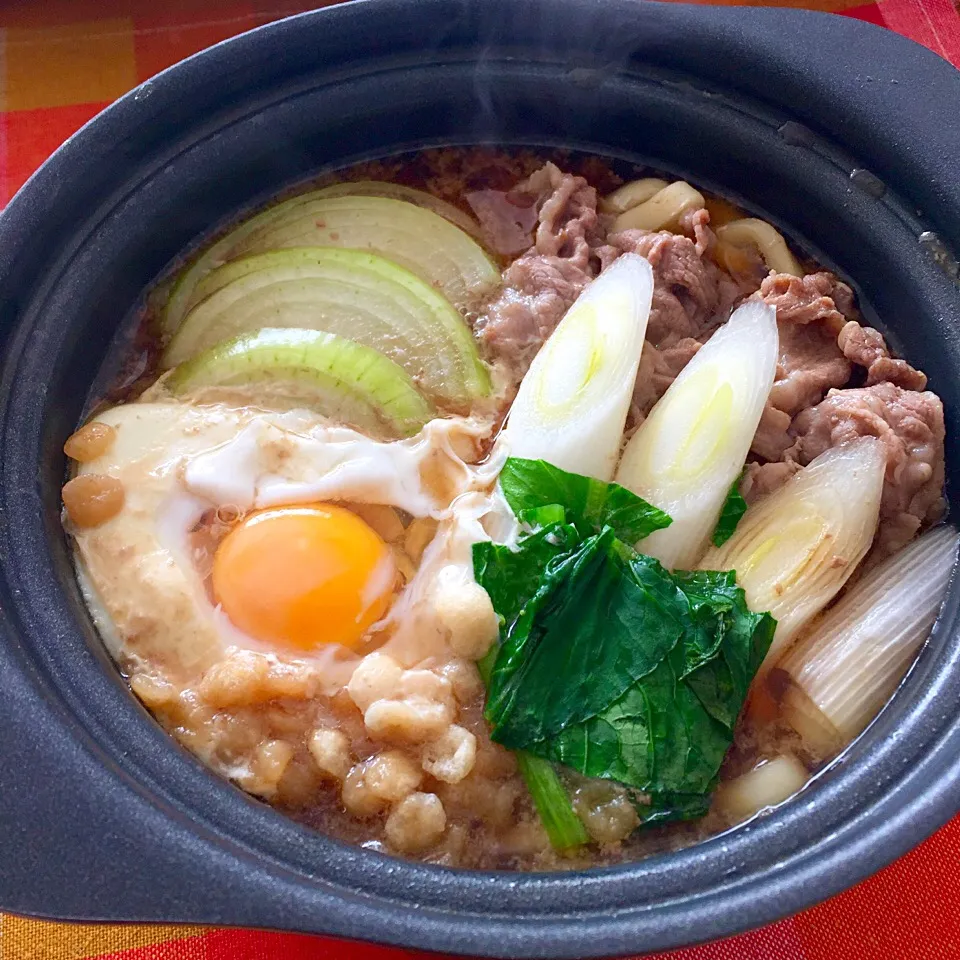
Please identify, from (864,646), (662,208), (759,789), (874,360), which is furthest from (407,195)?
(759,789)

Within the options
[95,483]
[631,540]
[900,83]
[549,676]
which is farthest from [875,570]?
[95,483]

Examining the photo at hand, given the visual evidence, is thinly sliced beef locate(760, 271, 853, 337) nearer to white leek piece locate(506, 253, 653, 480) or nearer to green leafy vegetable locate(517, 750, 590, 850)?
white leek piece locate(506, 253, 653, 480)

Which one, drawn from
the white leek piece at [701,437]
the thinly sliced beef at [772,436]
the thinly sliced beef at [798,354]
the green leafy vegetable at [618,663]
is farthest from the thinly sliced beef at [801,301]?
the green leafy vegetable at [618,663]

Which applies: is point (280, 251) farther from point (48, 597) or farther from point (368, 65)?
point (48, 597)

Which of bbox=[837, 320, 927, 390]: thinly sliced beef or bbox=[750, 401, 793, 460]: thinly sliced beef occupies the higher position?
bbox=[837, 320, 927, 390]: thinly sliced beef

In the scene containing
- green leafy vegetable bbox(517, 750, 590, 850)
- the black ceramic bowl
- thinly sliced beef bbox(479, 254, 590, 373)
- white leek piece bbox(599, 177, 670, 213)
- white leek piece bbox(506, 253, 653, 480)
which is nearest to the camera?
the black ceramic bowl

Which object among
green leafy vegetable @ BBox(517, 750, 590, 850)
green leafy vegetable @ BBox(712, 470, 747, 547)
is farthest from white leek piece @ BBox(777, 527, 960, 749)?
green leafy vegetable @ BBox(517, 750, 590, 850)

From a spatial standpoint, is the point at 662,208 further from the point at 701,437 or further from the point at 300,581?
the point at 300,581
